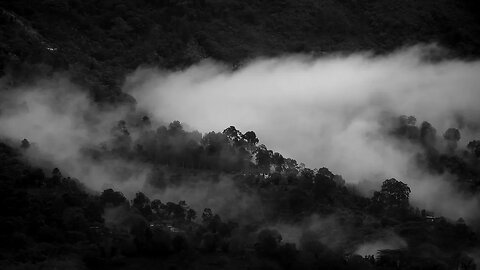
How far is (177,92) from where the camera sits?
166 m

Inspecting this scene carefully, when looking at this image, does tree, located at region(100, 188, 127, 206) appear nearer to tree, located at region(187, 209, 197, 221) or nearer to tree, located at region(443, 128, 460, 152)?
tree, located at region(187, 209, 197, 221)

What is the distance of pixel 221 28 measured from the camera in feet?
599

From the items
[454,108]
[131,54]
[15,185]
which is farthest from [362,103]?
[15,185]

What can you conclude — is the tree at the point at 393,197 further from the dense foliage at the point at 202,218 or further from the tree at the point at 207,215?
the tree at the point at 207,215

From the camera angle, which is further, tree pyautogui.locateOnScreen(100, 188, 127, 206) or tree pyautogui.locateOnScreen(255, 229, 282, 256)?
tree pyautogui.locateOnScreen(100, 188, 127, 206)

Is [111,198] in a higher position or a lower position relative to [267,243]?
higher

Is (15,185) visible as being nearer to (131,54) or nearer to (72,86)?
(72,86)

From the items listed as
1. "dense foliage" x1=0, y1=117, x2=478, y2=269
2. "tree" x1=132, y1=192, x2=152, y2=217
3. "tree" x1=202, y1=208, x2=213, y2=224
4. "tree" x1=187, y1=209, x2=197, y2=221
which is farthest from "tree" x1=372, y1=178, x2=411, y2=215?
"tree" x1=132, y1=192, x2=152, y2=217

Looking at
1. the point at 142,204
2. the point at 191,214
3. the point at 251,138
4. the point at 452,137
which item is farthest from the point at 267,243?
the point at 452,137

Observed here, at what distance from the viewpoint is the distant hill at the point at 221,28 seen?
168 m

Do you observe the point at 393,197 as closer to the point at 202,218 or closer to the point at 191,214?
the point at 202,218

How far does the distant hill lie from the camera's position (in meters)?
168

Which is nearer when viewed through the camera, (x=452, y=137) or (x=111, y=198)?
(x=111, y=198)

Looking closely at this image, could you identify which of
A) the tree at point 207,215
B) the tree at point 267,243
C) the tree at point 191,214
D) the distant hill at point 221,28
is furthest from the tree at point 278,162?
the distant hill at point 221,28
